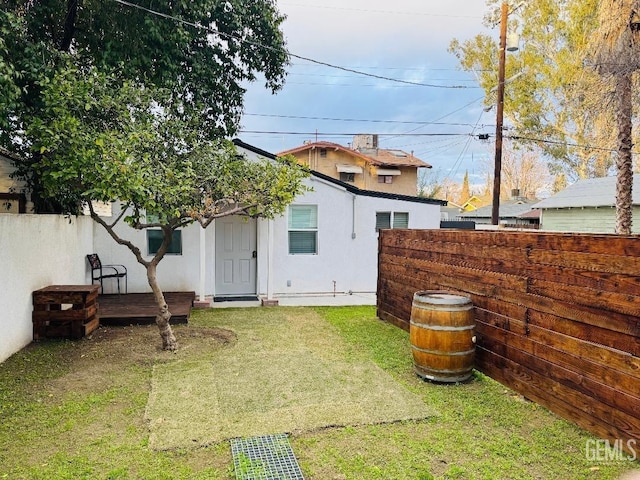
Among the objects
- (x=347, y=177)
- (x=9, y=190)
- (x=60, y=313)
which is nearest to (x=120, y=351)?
(x=60, y=313)

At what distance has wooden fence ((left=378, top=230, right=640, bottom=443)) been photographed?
10.5 ft

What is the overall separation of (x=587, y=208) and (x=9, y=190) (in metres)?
19.5

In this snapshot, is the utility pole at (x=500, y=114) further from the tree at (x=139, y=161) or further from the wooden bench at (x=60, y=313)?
the wooden bench at (x=60, y=313)

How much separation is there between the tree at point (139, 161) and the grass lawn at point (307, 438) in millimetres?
1471

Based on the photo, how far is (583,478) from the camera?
2.83m

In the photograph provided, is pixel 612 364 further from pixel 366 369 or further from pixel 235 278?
pixel 235 278

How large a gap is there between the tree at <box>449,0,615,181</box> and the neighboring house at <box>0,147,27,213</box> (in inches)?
679

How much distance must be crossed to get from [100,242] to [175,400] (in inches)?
239

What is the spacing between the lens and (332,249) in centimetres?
1016

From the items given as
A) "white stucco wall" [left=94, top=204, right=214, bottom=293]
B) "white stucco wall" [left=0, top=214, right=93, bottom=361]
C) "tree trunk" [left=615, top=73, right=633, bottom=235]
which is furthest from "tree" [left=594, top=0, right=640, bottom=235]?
"white stucco wall" [left=0, top=214, right=93, bottom=361]

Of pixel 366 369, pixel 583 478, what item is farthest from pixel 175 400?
pixel 583 478

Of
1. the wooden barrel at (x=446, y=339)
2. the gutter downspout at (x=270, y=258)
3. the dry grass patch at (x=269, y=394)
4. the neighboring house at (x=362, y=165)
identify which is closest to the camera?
the dry grass patch at (x=269, y=394)

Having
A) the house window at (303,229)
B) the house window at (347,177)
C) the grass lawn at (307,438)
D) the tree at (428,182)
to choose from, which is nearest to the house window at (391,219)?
the house window at (303,229)

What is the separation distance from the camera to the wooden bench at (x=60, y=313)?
19.4 feet
